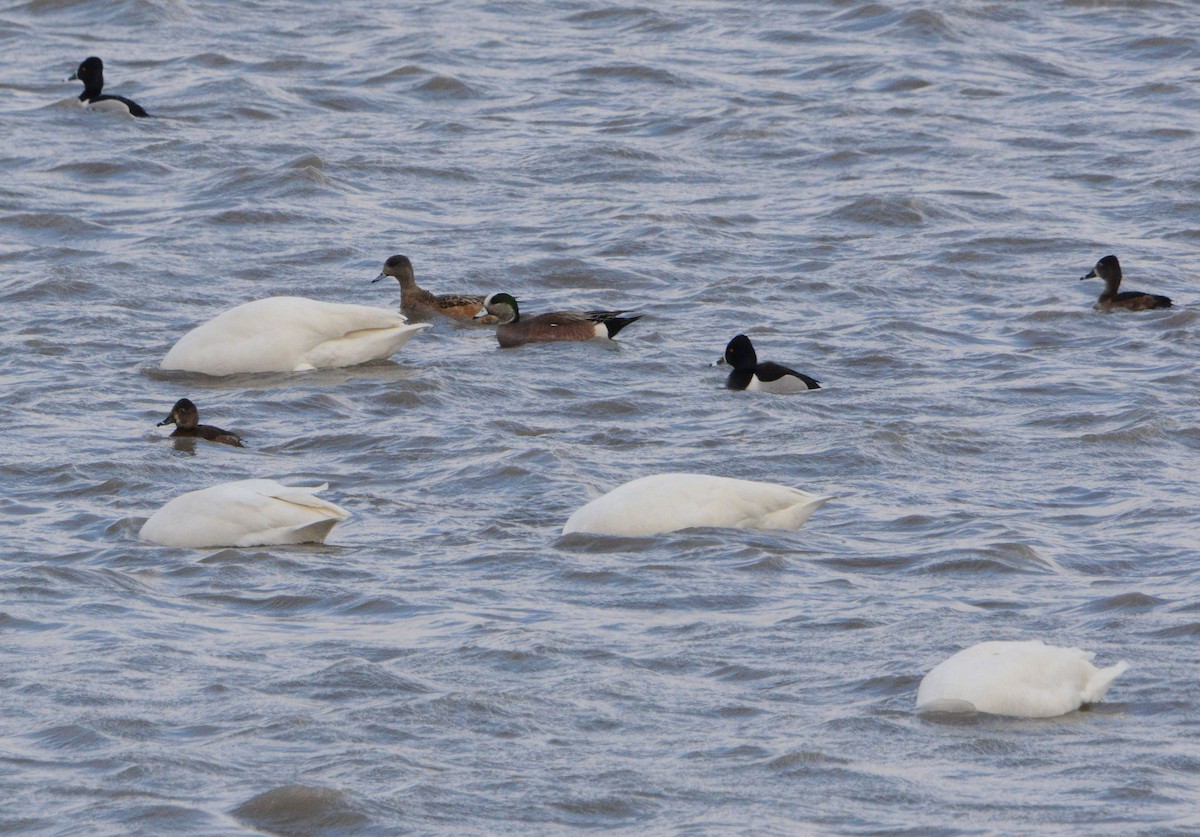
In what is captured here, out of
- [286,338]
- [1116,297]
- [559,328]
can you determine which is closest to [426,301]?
[559,328]

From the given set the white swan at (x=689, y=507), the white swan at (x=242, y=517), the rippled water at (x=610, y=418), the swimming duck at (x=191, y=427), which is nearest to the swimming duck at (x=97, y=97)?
the rippled water at (x=610, y=418)

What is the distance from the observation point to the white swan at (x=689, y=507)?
31.5 feet

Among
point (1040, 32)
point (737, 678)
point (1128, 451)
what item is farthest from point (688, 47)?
point (737, 678)

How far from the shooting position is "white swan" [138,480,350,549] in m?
9.45

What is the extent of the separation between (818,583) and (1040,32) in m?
16.0

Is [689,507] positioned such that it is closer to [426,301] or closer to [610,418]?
[610,418]

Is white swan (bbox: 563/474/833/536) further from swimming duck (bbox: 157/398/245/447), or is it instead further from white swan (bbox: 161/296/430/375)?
white swan (bbox: 161/296/430/375)

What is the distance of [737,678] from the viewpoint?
7.90 m

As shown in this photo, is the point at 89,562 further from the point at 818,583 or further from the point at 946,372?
the point at 946,372

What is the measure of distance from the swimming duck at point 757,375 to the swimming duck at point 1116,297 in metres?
2.55

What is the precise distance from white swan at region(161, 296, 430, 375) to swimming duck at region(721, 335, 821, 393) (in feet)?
6.35

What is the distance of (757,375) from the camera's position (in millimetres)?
12727

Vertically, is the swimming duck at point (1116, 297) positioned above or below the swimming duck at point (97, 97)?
below

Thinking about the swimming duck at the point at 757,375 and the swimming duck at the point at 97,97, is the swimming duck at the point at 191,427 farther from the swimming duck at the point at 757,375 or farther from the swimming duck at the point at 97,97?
the swimming duck at the point at 97,97
